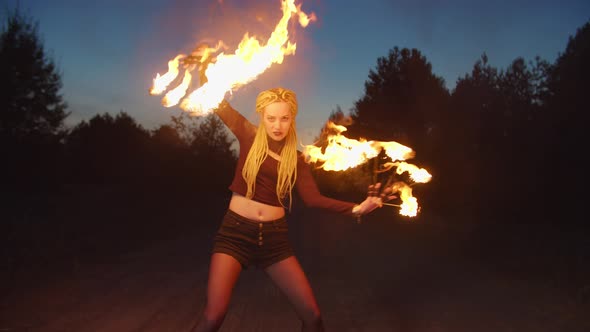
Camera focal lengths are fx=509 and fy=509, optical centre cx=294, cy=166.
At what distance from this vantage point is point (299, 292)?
3869 mm

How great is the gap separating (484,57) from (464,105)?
4254 millimetres

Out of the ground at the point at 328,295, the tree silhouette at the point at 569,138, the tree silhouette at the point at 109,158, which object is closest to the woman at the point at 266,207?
the ground at the point at 328,295

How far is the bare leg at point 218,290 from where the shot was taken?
3.66m

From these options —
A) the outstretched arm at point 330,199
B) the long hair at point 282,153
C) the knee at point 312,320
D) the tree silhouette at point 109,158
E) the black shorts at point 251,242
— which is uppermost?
the tree silhouette at point 109,158

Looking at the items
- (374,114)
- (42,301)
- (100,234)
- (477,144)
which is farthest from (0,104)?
(374,114)

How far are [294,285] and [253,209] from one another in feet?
2.25

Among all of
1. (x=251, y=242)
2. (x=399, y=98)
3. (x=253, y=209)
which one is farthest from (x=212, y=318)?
(x=399, y=98)

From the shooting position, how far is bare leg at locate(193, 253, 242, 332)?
366cm

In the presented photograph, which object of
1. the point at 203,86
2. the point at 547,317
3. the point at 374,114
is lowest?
the point at 547,317

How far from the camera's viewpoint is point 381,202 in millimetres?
4090

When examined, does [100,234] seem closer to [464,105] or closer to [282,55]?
[282,55]

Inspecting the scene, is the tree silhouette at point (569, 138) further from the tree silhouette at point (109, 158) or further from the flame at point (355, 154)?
the tree silhouette at point (109, 158)

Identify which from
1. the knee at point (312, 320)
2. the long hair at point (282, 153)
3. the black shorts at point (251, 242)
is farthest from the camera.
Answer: the long hair at point (282, 153)

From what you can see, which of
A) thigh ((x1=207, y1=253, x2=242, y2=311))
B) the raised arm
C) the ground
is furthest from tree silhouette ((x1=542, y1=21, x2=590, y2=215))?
thigh ((x1=207, y1=253, x2=242, y2=311))
